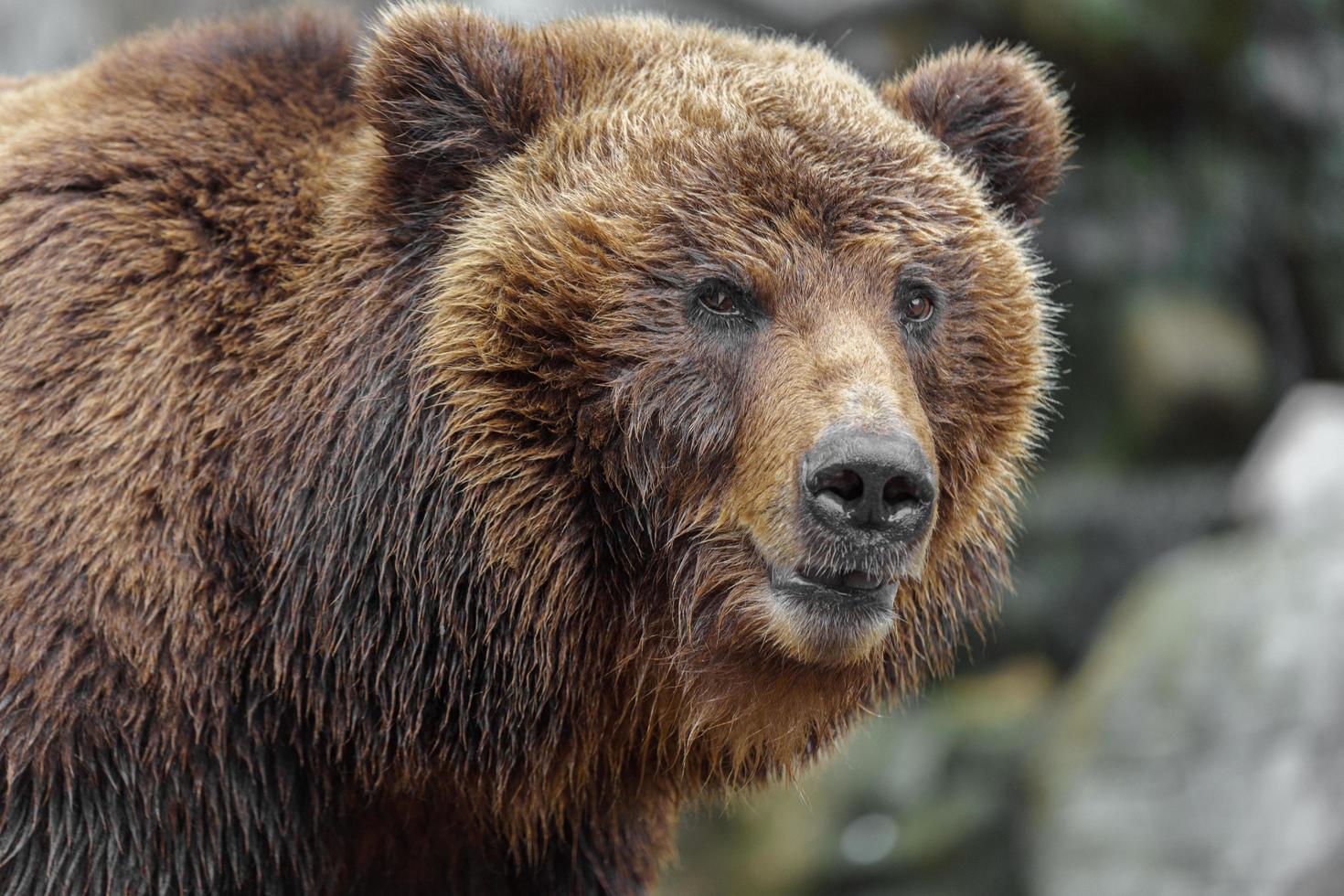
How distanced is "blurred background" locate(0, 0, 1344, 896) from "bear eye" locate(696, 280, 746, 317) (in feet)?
24.1

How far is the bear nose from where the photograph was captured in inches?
150

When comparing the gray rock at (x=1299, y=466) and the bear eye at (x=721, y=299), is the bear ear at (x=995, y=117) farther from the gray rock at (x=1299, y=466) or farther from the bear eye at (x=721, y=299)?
the gray rock at (x=1299, y=466)

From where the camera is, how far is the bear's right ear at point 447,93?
14.1ft

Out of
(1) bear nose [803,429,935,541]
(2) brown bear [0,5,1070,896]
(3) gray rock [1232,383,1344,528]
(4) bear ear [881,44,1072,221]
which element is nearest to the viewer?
(1) bear nose [803,429,935,541]

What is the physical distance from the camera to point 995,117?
4.92 m

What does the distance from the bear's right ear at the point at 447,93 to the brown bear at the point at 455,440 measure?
0.04 ft

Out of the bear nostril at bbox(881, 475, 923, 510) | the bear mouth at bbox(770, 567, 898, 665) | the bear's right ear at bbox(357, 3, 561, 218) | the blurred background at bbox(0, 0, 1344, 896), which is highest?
the bear's right ear at bbox(357, 3, 561, 218)

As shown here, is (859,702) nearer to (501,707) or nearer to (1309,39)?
(501,707)

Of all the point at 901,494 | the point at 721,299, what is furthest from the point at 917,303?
the point at 901,494

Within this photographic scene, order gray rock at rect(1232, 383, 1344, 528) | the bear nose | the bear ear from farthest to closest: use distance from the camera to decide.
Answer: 1. gray rock at rect(1232, 383, 1344, 528)
2. the bear ear
3. the bear nose

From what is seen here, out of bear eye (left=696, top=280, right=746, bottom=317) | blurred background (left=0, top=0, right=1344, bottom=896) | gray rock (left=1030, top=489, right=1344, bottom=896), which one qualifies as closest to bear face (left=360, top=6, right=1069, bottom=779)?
bear eye (left=696, top=280, right=746, bottom=317)

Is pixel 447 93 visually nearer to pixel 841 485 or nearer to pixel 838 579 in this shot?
pixel 841 485

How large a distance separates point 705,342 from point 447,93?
3.61 ft

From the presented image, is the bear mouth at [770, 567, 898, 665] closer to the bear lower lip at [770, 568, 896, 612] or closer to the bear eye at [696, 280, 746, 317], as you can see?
the bear lower lip at [770, 568, 896, 612]
